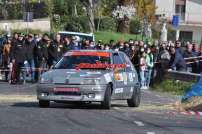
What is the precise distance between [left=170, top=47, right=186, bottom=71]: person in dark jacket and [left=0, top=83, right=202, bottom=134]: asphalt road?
28.0 feet

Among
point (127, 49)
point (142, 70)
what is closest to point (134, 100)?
point (142, 70)

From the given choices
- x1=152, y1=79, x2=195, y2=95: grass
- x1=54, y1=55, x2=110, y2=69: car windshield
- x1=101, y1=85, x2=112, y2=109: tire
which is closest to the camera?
x1=101, y1=85, x2=112, y2=109: tire

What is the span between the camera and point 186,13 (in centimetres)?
9600

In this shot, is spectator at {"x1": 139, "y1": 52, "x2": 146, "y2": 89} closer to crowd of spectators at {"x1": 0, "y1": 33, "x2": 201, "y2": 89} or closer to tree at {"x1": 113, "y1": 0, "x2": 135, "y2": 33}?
crowd of spectators at {"x1": 0, "y1": 33, "x2": 201, "y2": 89}

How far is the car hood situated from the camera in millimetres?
19203

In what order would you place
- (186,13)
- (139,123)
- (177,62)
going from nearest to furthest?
(139,123)
(177,62)
(186,13)

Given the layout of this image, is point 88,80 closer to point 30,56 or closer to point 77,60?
point 77,60

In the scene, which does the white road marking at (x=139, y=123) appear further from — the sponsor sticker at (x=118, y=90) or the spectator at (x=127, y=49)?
the spectator at (x=127, y=49)

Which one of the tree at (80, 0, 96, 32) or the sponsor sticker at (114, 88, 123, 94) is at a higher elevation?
the tree at (80, 0, 96, 32)

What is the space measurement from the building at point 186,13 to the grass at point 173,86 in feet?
211

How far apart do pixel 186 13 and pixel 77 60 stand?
3013 inches

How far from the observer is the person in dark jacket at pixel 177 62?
31.2 meters

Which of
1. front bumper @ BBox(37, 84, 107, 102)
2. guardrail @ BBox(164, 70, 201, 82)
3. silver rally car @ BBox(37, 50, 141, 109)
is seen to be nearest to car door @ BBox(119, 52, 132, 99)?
silver rally car @ BBox(37, 50, 141, 109)

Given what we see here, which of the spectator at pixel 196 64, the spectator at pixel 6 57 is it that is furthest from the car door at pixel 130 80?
the spectator at pixel 6 57
